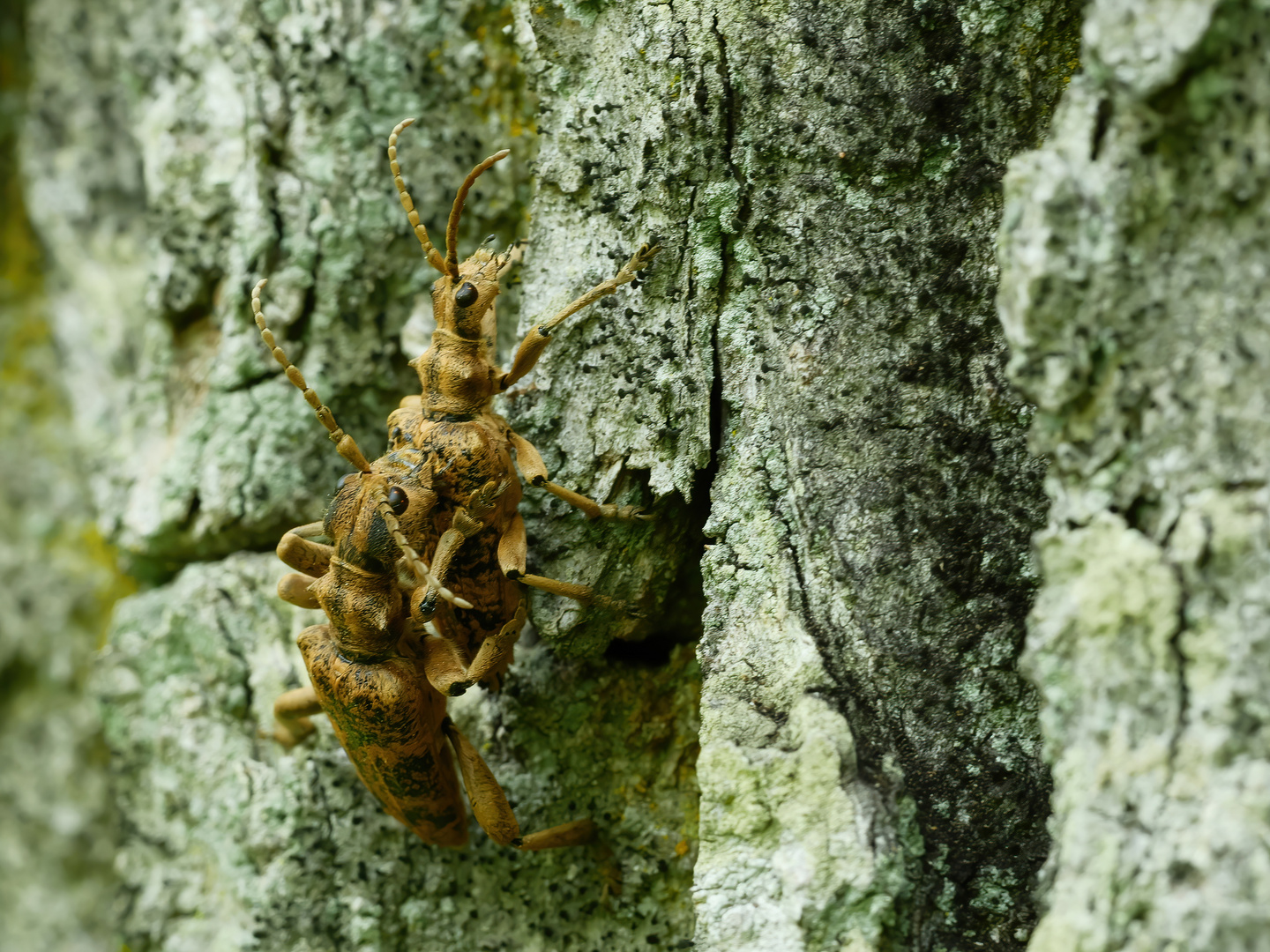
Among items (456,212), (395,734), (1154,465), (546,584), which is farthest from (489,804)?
(1154,465)

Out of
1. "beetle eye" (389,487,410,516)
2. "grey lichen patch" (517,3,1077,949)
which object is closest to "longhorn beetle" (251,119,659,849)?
"beetle eye" (389,487,410,516)

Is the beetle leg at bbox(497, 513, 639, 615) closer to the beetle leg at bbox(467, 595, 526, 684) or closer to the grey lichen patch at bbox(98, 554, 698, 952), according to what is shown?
the beetle leg at bbox(467, 595, 526, 684)

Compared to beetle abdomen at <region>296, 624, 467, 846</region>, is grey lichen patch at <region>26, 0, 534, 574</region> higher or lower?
higher

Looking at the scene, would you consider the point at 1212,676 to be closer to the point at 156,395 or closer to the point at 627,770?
the point at 627,770

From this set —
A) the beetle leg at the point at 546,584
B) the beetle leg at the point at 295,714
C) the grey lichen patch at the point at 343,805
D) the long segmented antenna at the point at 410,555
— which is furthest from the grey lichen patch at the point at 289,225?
the beetle leg at the point at 546,584

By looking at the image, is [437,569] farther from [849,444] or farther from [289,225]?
[289,225]

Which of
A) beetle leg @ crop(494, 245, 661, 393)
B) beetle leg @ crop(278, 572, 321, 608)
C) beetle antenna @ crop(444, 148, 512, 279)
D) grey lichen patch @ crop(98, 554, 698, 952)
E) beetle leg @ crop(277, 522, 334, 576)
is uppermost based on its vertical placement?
beetle antenna @ crop(444, 148, 512, 279)
